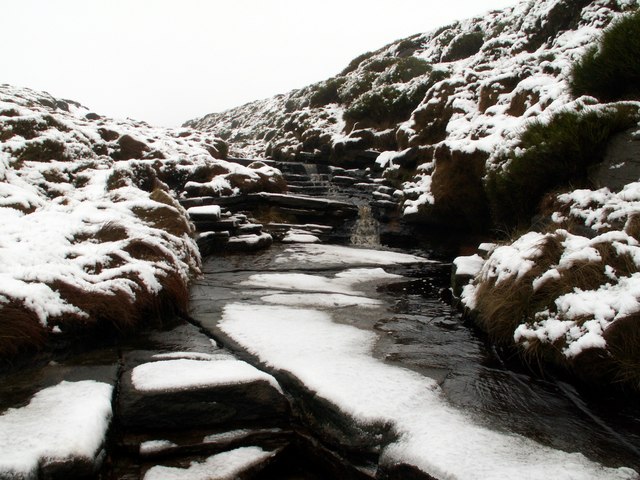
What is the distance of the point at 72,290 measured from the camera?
3961 millimetres

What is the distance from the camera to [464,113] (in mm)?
11703

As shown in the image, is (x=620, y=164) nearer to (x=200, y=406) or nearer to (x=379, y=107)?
(x=200, y=406)

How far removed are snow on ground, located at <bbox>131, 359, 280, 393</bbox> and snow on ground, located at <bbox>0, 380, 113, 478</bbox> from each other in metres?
0.27

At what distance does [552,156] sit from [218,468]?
5309mm

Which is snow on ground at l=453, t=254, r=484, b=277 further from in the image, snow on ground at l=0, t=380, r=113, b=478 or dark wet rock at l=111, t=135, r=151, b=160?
dark wet rock at l=111, t=135, r=151, b=160

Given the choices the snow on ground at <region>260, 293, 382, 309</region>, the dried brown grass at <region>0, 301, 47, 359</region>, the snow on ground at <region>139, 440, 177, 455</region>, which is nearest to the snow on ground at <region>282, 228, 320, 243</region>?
the snow on ground at <region>260, 293, 382, 309</region>

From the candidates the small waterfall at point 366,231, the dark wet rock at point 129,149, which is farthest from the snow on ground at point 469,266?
the dark wet rock at point 129,149

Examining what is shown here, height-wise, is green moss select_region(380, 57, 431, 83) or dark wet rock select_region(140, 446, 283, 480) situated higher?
green moss select_region(380, 57, 431, 83)

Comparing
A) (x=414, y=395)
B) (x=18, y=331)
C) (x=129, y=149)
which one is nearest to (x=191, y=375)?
(x=18, y=331)

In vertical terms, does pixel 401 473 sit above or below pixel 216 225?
below

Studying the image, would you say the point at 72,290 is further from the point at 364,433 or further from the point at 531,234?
the point at 531,234

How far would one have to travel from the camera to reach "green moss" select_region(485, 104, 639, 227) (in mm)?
5195

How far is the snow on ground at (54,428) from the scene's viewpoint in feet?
7.27

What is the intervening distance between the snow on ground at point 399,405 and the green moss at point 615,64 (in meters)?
Result: 4.80
